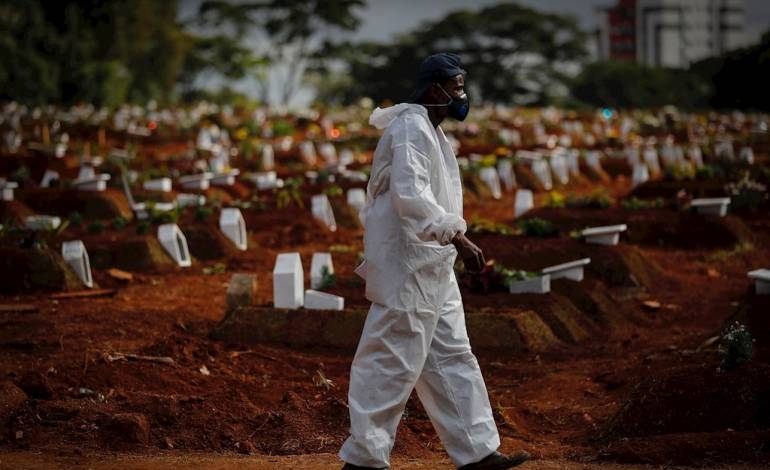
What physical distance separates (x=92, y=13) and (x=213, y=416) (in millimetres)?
49761

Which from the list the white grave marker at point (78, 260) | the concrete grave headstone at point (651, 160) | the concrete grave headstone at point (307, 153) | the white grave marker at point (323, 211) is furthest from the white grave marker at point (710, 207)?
the concrete grave headstone at point (307, 153)

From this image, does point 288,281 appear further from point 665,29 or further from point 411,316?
point 665,29

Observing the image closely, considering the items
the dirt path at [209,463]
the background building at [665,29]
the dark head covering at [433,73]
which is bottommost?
the dirt path at [209,463]

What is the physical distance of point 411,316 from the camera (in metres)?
6.77

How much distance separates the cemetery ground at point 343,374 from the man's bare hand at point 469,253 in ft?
4.68

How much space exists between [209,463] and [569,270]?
642 cm

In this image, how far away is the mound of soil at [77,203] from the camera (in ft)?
65.7

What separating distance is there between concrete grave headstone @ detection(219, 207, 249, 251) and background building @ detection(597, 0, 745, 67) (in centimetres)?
9468

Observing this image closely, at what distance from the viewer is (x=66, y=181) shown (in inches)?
843

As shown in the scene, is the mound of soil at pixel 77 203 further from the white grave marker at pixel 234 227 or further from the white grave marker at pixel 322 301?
the white grave marker at pixel 322 301

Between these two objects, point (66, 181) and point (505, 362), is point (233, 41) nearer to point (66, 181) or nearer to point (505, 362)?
point (66, 181)

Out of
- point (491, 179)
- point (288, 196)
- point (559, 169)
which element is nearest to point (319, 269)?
point (288, 196)

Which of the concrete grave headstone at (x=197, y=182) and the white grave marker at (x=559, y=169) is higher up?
the concrete grave headstone at (x=197, y=182)

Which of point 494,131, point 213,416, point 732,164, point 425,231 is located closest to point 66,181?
point 732,164
